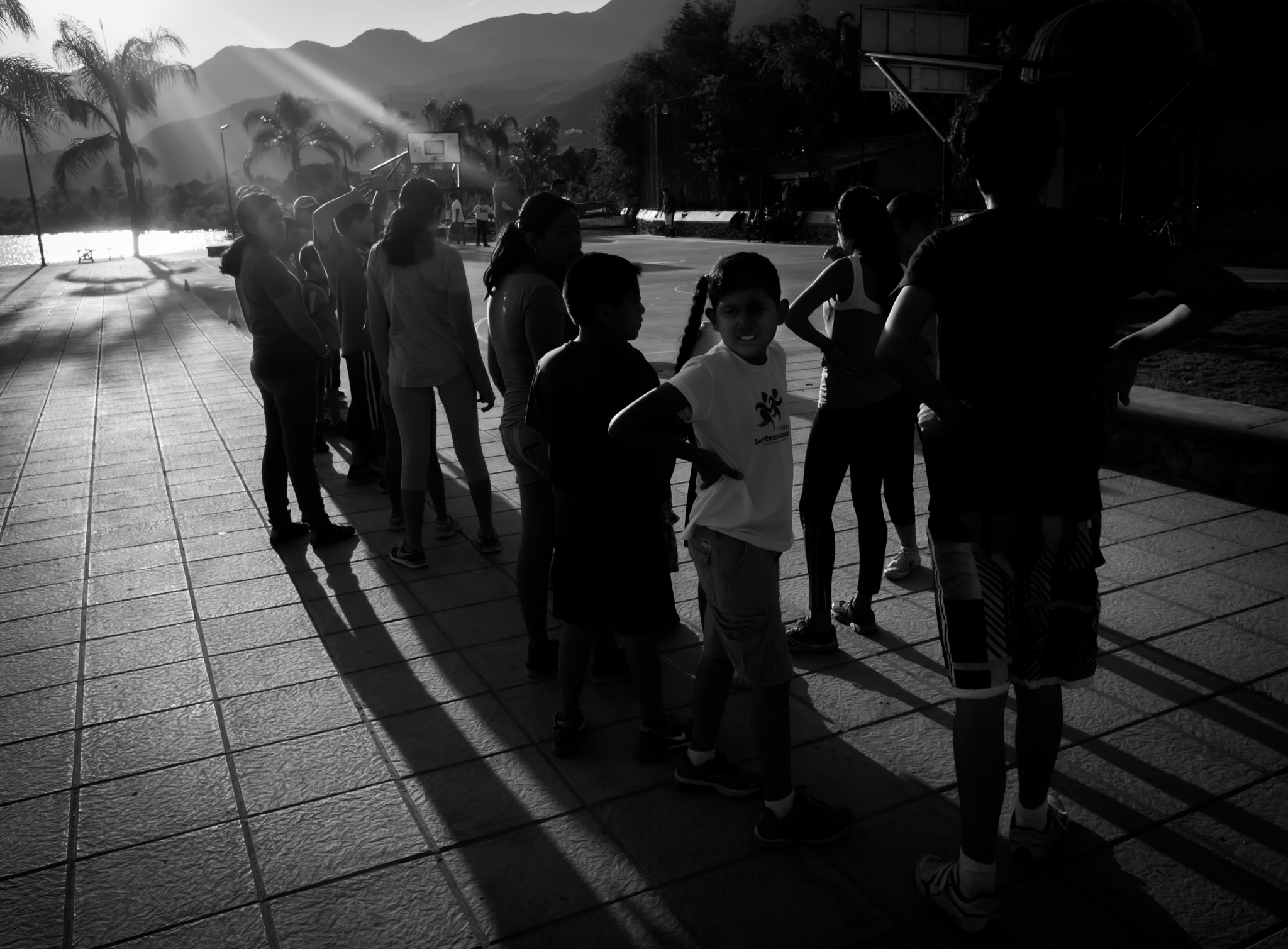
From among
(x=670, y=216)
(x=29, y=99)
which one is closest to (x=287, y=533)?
(x=29, y=99)

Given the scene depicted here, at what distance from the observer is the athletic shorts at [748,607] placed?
2.57 metres

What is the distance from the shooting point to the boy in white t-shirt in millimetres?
2543

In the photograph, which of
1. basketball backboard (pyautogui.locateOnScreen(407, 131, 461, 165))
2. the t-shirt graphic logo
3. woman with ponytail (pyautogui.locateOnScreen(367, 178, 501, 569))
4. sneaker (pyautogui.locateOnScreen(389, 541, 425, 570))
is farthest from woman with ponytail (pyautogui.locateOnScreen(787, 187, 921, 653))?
basketball backboard (pyautogui.locateOnScreen(407, 131, 461, 165))

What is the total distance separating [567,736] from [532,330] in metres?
1.41

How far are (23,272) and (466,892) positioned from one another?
38.1m

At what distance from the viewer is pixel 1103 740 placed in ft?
10.3

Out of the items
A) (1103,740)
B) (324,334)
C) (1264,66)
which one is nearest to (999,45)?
(1264,66)

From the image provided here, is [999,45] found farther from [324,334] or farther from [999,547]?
[999,547]

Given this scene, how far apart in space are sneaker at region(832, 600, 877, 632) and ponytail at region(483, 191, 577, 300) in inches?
74.2

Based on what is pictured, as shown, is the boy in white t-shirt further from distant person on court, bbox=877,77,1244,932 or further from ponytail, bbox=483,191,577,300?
ponytail, bbox=483,191,577,300

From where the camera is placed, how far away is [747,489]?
8.53ft

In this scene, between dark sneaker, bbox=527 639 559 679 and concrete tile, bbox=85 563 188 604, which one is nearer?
dark sneaker, bbox=527 639 559 679

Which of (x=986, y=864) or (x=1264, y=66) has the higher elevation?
(x=1264, y=66)

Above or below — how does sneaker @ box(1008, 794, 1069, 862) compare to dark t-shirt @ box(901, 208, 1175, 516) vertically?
below
